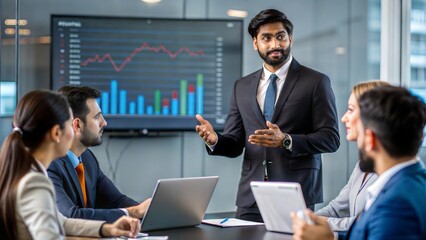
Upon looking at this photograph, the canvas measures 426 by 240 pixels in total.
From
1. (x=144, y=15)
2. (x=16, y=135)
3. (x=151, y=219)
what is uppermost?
(x=144, y=15)

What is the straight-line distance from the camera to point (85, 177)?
11.2ft

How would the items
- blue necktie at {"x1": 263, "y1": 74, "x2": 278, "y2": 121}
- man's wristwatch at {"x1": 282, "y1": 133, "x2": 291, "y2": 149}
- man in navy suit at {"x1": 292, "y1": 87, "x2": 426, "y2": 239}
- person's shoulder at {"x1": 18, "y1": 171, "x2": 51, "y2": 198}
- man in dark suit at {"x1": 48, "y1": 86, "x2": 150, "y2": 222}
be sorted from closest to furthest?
1. man in navy suit at {"x1": 292, "y1": 87, "x2": 426, "y2": 239}
2. person's shoulder at {"x1": 18, "y1": 171, "x2": 51, "y2": 198}
3. man in dark suit at {"x1": 48, "y1": 86, "x2": 150, "y2": 222}
4. man's wristwatch at {"x1": 282, "y1": 133, "x2": 291, "y2": 149}
5. blue necktie at {"x1": 263, "y1": 74, "x2": 278, "y2": 121}

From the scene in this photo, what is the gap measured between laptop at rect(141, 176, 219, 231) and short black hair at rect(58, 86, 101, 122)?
654 millimetres

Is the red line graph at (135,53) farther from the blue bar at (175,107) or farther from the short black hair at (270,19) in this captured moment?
the short black hair at (270,19)

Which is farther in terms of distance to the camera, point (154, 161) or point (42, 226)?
point (154, 161)

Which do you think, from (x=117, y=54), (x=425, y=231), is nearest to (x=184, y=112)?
(x=117, y=54)

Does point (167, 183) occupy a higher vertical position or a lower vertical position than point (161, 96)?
lower

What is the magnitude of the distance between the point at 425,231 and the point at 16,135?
1.39m

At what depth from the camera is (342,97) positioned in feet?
22.6

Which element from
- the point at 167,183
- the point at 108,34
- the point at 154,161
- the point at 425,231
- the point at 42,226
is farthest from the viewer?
the point at 154,161

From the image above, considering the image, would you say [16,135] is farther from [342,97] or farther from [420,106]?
[342,97]

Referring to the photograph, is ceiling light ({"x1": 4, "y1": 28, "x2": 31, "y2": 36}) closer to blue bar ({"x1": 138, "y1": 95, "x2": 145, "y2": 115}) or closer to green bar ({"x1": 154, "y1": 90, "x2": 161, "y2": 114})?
blue bar ({"x1": 138, "y1": 95, "x2": 145, "y2": 115})

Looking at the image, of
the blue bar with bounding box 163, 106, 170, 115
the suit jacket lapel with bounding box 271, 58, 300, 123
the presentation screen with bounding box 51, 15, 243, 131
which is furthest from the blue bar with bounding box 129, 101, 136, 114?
the suit jacket lapel with bounding box 271, 58, 300, 123

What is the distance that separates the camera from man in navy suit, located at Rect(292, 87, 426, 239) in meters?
2.08
